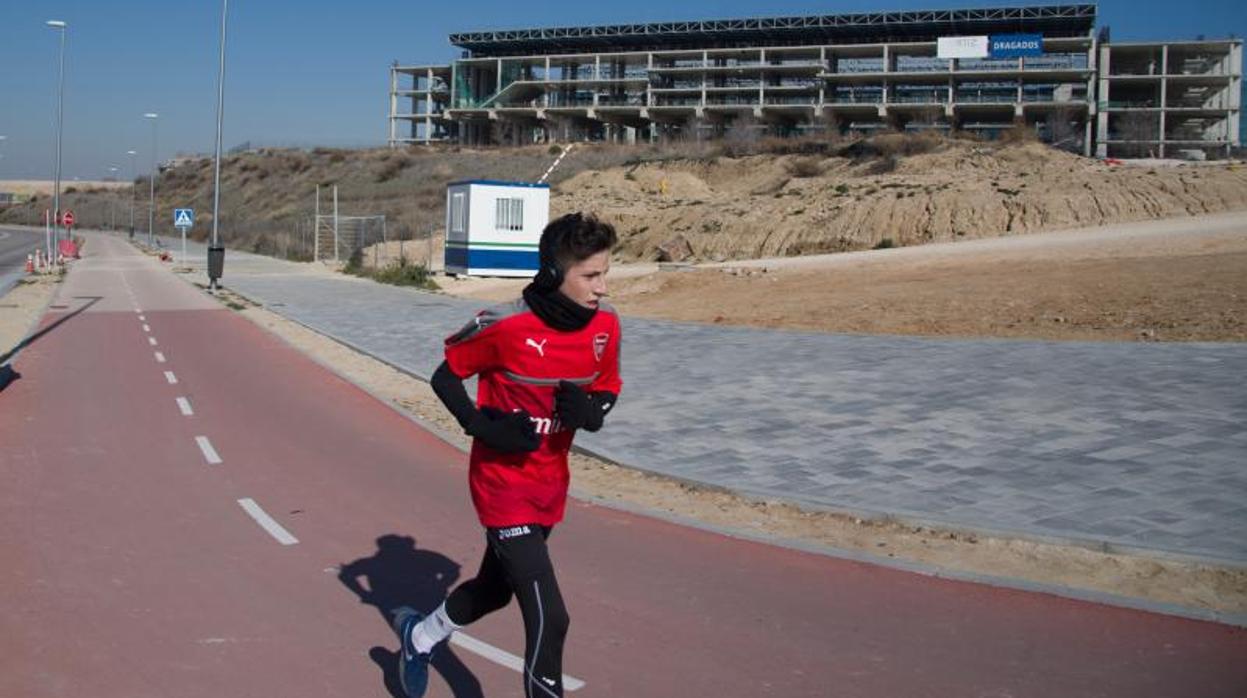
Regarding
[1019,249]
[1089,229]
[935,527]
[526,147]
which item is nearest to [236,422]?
[935,527]

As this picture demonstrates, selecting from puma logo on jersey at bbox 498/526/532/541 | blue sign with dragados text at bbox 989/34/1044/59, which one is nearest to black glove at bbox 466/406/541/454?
puma logo on jersey at bbox 498/526/532/541

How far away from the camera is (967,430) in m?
10.6

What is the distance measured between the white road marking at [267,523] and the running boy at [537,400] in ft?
13.3

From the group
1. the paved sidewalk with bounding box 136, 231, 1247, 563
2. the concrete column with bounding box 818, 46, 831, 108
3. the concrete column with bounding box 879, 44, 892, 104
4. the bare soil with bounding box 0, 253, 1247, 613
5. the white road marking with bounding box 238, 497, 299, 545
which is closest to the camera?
the bare soil with bounding box 0, 253, 1247, 613

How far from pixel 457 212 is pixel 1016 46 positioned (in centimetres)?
5422

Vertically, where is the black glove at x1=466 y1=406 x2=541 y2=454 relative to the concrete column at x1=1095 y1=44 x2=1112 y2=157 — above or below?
below

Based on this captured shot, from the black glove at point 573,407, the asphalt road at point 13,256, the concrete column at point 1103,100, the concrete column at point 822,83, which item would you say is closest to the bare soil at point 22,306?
the asphalt road at point 13,256

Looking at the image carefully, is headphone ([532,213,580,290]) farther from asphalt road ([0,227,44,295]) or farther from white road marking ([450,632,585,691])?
asphalt road ([0,227,44,295])

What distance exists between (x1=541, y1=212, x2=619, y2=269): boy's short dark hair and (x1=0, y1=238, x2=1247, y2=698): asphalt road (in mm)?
2106

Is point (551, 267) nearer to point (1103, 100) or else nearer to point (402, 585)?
point (402, 585)

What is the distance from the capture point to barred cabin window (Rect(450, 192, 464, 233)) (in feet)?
120

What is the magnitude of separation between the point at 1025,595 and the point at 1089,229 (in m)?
28.2

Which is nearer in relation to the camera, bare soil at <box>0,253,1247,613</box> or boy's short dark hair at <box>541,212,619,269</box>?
boy's short dark hair at <box>541,212,619,269</box>

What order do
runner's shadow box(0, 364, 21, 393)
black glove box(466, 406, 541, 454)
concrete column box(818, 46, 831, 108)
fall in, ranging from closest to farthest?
black glove box(466, 406, 541, 454) → runner's shadow box(0, 364, 21, 393) → concrete column box(818, 46, 831, 108)
